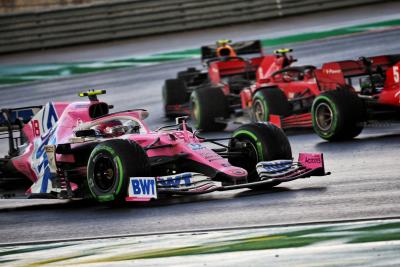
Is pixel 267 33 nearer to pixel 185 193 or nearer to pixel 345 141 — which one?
pixel 345 141

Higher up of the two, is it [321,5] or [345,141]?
[321,5]

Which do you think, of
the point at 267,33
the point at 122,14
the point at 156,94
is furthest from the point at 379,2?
the point at 156,94

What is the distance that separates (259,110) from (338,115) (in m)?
3.19

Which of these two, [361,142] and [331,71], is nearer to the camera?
[361,142]

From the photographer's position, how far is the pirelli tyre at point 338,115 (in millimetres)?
17109

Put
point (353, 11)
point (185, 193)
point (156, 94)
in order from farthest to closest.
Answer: point (353, 11) → point (156, 94) → point (185, 193)

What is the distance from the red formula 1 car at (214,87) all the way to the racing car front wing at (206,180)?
27.2 ft

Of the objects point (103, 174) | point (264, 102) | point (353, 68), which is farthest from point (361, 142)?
point (103, 174)

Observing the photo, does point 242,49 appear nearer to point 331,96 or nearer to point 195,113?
point 195,113

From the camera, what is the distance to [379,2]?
37312mm

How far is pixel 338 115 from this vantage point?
56.1ft

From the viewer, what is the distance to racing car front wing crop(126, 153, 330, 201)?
12156mm

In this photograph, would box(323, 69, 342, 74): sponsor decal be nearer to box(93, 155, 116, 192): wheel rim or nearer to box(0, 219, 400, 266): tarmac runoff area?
box(93, 155, 116, 192): wheel rim

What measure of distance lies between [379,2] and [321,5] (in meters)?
2.47
